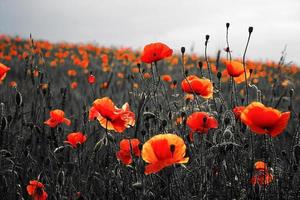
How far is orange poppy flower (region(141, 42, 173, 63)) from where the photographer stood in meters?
2.54

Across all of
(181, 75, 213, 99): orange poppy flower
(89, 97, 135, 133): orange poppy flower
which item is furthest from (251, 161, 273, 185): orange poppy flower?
(89, 97, 135, 133): orange poppy flower

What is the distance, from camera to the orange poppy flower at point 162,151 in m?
1.78

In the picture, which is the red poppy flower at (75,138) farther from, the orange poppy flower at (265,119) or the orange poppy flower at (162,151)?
the orange poppy flower at (265,119)

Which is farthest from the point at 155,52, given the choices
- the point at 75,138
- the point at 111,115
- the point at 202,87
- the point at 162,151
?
the point at 162,151

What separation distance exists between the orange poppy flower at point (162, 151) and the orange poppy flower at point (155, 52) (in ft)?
2.65

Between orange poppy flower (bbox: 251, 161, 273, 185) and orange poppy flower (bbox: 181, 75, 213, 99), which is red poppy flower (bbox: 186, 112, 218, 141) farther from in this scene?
orange poppy flower (bbox: 251, 161, 273, 185)

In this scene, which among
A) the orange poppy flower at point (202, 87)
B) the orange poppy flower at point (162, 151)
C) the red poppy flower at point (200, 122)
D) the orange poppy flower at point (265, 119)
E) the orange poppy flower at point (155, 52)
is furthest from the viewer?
the orange poppy flower at point (155, 52)

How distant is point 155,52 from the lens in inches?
100

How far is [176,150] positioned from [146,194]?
0.47 metres

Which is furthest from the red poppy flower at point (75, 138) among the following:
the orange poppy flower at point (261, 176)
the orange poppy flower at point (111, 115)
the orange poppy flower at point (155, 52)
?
the orange poppy flower at point (261, 176)

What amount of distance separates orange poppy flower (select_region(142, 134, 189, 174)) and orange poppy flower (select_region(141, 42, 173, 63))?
31.8 inches

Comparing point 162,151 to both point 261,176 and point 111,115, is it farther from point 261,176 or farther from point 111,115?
point 261,176

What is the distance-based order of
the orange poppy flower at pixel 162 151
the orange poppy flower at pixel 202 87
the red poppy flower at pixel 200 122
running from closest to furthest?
1. the orange poppy flower at pixel 162 151
2. the red poppy flower at pixel 200 122
3. the orange poppy flower at pixel 202 87

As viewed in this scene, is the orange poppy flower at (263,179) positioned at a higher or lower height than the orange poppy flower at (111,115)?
lower
